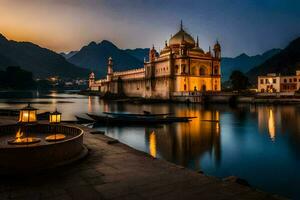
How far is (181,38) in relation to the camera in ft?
→ 282

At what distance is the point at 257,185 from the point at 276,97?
55.2 metres

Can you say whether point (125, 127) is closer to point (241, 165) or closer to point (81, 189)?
point (241, 165)

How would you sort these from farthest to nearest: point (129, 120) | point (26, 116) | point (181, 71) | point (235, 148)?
point (181, 71) → point (129, 120) → point (235, 148) → point (26, 116)

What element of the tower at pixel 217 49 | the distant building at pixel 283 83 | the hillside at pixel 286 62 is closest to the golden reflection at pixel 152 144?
the tower at pixel 217 49

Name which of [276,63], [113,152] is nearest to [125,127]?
[113,152]

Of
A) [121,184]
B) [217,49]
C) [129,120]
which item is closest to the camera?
[121,184]

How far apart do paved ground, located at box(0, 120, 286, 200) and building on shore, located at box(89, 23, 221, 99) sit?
58.3m

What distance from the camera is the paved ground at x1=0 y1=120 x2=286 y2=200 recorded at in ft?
25.0

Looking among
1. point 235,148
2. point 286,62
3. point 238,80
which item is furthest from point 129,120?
Result: point 286,62

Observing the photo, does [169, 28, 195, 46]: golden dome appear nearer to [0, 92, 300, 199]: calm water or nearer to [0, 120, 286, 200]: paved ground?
[0, 92, 300, 199]: calm water

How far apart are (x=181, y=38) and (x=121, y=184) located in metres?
81.0

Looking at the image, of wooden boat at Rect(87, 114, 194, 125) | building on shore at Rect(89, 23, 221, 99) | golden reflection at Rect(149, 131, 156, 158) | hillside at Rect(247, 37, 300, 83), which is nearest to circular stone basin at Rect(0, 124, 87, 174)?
golden reflection at Rect(149, 131, 156, 158)

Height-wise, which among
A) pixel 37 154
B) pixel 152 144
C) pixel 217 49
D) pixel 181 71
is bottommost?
pixel 152 144

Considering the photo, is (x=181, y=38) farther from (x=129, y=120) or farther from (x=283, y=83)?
(x=129, y=120)
